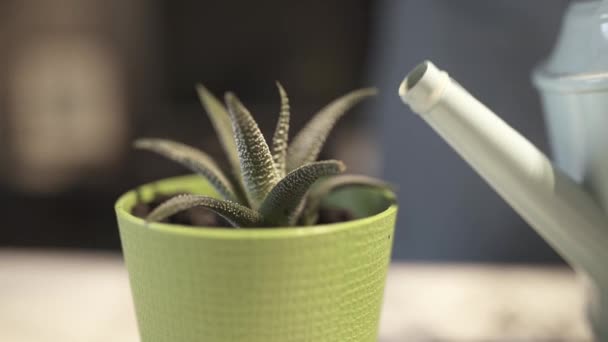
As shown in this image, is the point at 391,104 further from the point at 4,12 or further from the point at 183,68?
the point at 4,12

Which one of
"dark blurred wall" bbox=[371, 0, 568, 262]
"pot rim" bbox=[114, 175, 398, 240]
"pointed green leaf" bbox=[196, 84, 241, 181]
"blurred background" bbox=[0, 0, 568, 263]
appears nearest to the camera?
"pot rim" bbox=[114, 175, 398, 240]

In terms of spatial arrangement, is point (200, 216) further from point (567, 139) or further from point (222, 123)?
point (567, 139)

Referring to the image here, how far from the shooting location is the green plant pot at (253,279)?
0.77 feet

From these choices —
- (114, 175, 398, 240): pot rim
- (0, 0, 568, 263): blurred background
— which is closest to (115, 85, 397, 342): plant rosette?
(114, 175, 398, 240): pot rim

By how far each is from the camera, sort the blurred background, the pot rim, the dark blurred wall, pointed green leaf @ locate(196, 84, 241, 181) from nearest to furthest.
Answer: the pot rim → pointed green leaf @ locate(196, 84, 241, 181) → the dark blurred wall → the blurred background

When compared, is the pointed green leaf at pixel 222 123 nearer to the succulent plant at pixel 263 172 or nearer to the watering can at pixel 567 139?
the succulent plant at pixel 263 172

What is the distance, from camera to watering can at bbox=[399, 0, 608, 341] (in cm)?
29

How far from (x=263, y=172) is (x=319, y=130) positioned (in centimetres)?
6

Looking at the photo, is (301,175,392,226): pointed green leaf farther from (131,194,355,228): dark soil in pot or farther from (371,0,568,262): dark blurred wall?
(371,0,568,262): dark blurred wall

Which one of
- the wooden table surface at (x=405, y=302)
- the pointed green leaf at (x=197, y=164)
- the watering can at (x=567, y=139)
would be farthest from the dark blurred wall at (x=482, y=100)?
the pointed green leaf at (x=197, y=164)

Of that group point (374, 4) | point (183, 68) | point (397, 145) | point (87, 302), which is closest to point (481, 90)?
point (397, 145)

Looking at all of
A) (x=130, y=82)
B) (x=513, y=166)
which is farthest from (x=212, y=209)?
(x=130, y=82)

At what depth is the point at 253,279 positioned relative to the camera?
238mm

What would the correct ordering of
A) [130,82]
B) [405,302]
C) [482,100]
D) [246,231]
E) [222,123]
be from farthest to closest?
[130,82], [482,100], [405,302], [222,123], [246,231]
